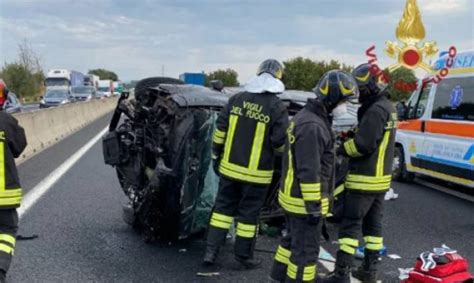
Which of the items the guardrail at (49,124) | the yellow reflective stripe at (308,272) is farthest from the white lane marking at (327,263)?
the guardrail at (49,124)

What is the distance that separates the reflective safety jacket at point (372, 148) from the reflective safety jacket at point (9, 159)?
9.55ft

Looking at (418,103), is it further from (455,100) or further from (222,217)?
(222,217)

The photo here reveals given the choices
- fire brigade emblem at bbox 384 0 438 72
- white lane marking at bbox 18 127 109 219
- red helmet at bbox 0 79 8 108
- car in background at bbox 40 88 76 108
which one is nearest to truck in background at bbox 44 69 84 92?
car in background at bbox 40 88 76 108

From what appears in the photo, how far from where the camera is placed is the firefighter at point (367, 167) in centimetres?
495

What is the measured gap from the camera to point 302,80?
147 ft

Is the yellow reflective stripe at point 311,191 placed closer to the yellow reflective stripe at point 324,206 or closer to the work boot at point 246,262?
the yellow reflective stripe at point 324,206

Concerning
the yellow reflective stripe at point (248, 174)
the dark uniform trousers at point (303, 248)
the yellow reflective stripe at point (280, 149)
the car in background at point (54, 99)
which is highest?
the yellow reflective stripe at point (280, 149)

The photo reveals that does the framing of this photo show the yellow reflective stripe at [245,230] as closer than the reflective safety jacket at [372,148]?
No

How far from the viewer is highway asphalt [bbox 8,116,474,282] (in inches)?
206

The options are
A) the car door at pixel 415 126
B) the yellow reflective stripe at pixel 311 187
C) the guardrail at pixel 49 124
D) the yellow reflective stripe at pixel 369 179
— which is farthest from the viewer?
the guardrail at pixel 49 124

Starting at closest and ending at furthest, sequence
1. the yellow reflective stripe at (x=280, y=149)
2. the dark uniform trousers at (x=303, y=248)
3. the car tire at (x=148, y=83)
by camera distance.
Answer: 1. the dark uniform trousers at (x=303, y=248)
2. the yellow reflective stripe at (x=280, y=149)
3. the car tire at (x=148, y=83)

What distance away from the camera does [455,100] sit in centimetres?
889

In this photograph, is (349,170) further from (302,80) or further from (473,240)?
(302,80)

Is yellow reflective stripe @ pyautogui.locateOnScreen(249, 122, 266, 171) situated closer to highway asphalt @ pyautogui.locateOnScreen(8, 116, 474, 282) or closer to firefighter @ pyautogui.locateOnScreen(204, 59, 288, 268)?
firefighter @ pyautogui.locateOnScreen(204, 59, 288, 268)
